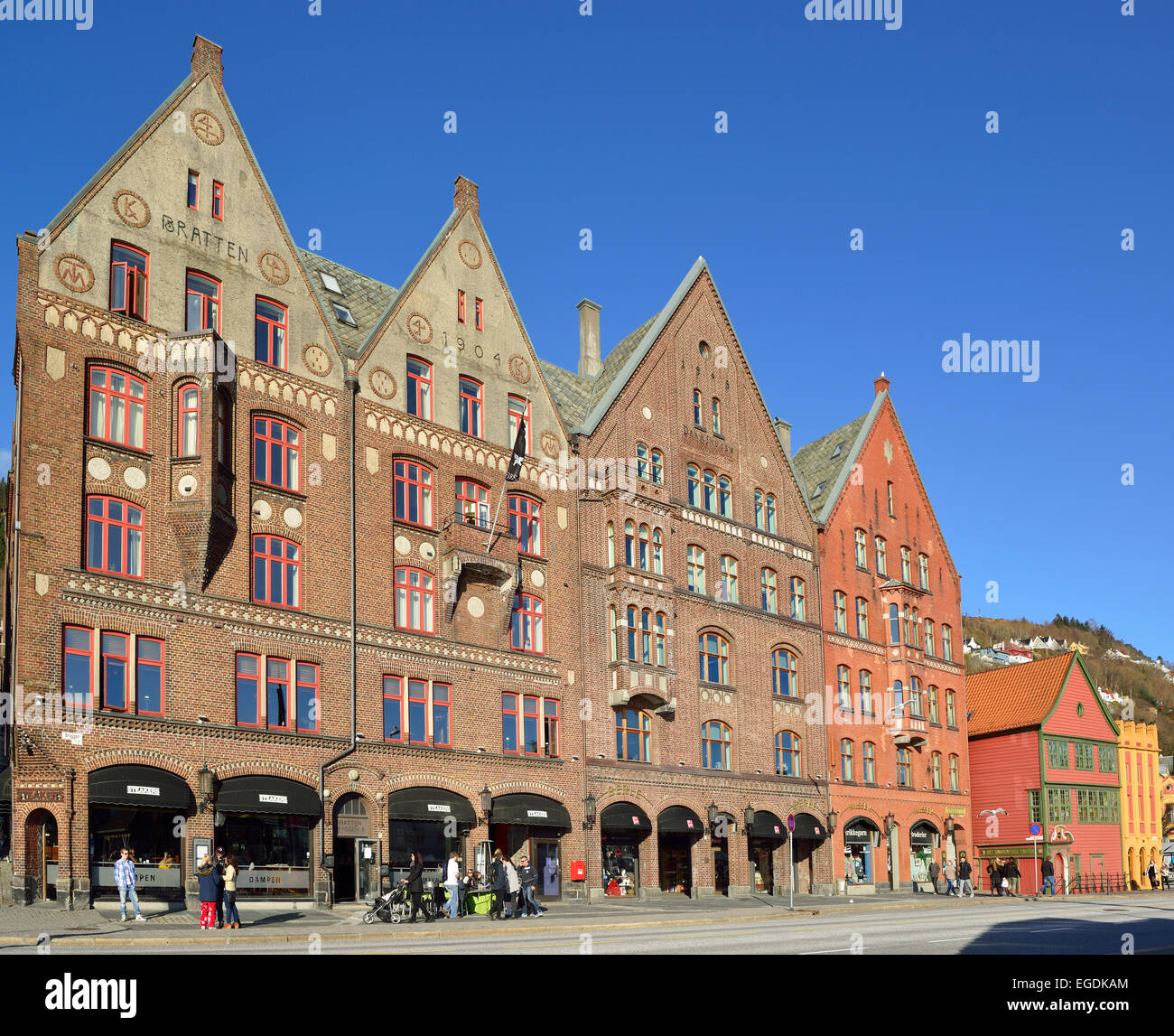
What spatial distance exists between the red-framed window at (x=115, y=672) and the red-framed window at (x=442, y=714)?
10878mm

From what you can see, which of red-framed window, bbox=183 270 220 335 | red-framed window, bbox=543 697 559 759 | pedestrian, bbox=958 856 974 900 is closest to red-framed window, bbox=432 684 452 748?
red-framed window, bbox=543 697 559 759

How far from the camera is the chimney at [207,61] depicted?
124ft

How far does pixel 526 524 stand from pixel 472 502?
2.86 m

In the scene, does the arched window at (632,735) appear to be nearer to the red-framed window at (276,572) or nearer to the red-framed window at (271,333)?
the red-framed window at (276,572)

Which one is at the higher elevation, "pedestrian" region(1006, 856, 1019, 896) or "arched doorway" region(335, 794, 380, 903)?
"arched doorway" region(335, 794, 380, 903)

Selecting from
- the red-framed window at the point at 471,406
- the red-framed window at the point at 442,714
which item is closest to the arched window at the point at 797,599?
the red-framed window at the point at 471,406

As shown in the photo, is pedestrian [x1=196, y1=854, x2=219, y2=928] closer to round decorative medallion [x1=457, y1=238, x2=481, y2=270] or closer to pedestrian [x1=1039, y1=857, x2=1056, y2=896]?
A: round decorative medallion [x1=457, y1=238, x2=481, y2=270]

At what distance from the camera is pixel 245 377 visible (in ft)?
121

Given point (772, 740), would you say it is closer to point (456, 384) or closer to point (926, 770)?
point (926, 770)

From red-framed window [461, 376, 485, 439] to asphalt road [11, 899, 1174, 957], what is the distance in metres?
18.0

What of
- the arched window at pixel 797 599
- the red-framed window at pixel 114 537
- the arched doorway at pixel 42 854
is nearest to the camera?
the arched doorway at pixel 42 854

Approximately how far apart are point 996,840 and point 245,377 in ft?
166

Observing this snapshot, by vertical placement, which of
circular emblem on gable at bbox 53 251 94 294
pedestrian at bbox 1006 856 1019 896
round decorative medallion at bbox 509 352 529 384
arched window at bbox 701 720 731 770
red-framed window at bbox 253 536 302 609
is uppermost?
round decorative medallion at bbox 509 352 529 384

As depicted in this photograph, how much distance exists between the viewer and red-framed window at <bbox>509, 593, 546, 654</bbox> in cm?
4378
